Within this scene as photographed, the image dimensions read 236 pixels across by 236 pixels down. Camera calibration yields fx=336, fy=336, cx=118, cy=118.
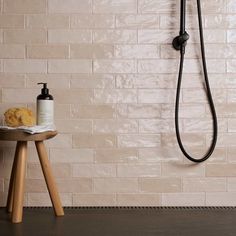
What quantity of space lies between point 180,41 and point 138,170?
0.58 m

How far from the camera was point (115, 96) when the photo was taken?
1.47m

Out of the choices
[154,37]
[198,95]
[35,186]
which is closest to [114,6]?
[154,37]

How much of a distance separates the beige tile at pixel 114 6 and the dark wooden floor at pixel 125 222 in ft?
2.83

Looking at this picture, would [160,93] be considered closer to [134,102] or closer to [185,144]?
[134,102]

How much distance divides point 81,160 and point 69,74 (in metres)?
0.38

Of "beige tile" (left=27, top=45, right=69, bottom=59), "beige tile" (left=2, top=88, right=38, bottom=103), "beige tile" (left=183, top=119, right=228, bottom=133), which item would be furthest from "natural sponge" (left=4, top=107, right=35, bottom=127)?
"beige tile" (left=183, top=119, right=228, bottom=133)

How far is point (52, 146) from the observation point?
1.47 metres

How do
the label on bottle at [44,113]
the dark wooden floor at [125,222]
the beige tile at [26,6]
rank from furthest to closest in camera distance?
the beige tile at [26,6] < the label on bottle at [44,113] < the dark wooden floor at [125,222]

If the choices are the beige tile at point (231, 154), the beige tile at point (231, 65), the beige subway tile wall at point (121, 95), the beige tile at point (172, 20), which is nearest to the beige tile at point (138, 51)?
the beige subway tile wall at point (121, 95)

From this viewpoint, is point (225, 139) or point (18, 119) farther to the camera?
point (225, 139)

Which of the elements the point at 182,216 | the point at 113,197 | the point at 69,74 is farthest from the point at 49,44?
the point at 182,216

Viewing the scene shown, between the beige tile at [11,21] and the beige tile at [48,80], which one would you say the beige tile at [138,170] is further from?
the beige tile at [11,21]

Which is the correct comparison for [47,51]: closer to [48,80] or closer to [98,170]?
[48,80]

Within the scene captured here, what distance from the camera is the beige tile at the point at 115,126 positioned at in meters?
1.47
